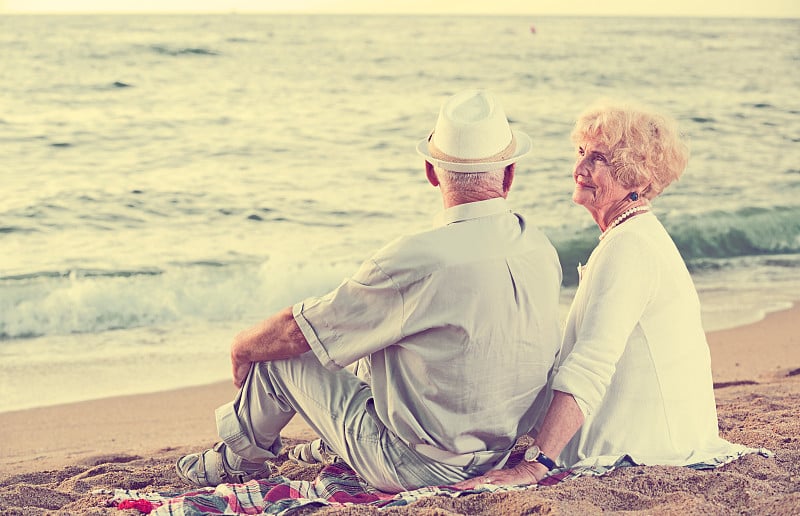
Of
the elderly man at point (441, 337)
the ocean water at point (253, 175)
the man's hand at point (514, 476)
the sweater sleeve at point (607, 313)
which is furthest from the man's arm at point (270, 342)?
the ocean water at point (253, 175)

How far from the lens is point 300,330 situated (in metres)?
2.50

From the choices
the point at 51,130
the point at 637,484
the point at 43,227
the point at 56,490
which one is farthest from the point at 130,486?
the point at 51,130

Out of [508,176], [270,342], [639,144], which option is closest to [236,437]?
[270,342]

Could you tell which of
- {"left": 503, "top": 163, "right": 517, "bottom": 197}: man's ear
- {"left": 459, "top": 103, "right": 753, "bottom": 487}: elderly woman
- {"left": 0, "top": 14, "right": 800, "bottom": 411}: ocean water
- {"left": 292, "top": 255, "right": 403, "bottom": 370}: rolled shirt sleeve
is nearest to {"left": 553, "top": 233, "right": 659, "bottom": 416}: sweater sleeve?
{"left": 459, "top": 103, "right": 753, "bottom": 487}: elderly woman

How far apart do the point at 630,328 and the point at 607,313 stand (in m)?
0.09

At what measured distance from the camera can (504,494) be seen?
2.50 metres

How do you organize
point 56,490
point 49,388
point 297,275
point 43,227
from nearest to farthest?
point 56,490 → point 49,388 → point 297,275 → point 43,227

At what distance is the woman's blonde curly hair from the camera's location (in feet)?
9.02

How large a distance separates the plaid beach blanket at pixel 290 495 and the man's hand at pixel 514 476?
0.8 inches

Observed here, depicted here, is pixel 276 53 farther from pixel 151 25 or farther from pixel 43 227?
pixel 43 227

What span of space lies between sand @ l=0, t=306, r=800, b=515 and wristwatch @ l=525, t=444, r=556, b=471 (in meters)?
0.07

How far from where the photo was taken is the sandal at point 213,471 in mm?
2943

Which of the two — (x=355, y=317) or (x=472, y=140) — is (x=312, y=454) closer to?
(x=355, y=317)

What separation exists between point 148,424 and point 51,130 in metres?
10.5
